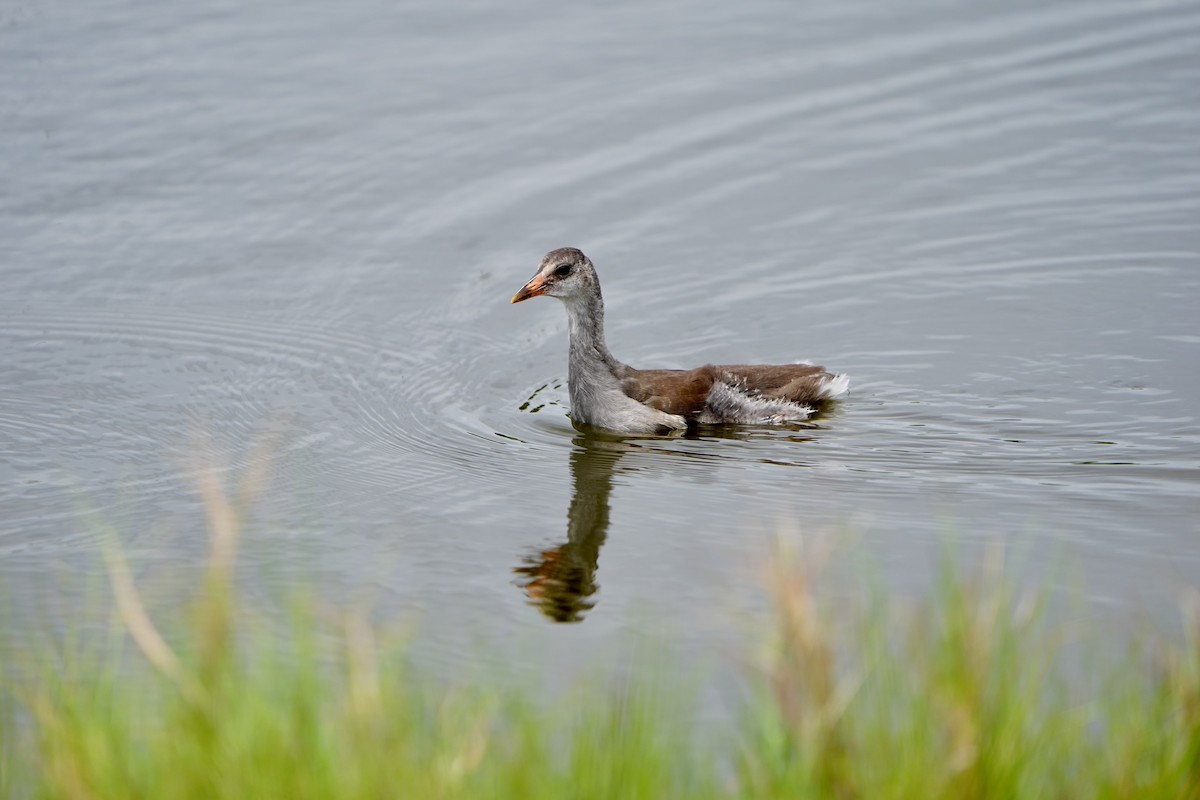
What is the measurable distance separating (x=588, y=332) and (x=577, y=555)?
3244mm

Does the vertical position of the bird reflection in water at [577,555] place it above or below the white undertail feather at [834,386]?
below

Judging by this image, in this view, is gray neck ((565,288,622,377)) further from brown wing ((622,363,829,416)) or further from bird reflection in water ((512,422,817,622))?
bird reflection in water ((512,422,817,622))

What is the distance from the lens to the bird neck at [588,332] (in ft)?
37.6

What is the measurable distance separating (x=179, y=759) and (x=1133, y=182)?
41.3 ft

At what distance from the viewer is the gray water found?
8.74 m

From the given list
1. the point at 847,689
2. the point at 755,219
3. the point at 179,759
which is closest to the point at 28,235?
the point at 755,219

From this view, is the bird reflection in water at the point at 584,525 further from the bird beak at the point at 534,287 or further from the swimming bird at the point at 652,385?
the bird beak at the point at 534,287

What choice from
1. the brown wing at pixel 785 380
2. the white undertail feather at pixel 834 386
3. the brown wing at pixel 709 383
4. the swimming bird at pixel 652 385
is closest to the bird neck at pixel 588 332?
the swimming bird at pixel 652 385

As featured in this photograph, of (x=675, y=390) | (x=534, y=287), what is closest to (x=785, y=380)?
(x=675, y=390)

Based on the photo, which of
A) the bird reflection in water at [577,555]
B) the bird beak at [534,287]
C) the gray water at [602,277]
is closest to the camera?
the bird reflection in water at [577,555]

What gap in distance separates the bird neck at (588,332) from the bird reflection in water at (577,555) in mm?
997

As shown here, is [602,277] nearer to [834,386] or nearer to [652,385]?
[652,385]

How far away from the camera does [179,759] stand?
14.7 feet

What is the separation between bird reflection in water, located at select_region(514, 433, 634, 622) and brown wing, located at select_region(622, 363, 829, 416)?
2.27ft
